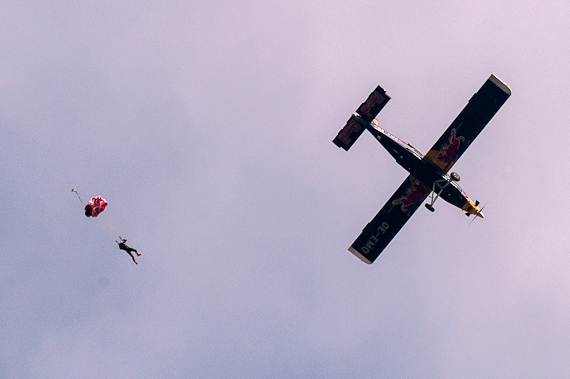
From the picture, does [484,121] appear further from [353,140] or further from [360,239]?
[360,239]

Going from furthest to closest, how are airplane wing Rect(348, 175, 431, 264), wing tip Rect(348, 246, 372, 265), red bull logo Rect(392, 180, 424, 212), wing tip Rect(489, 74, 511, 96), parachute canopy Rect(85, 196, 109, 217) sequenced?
wing tip Rect(348, 246, 372, 265), airplane wing Rect(348, 175, 431, 264), red bull logo Rect(392, 180, 424, 212), wing tip Rect(489, 74, 511, 96), parachute canopy Rect(85, 196, 109, 217)

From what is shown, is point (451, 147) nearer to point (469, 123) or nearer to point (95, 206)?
point (469, 123)

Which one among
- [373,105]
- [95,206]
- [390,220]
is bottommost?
[95,206]

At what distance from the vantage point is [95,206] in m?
53.0

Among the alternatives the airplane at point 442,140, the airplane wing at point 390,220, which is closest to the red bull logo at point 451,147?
the airplane at point 442,140

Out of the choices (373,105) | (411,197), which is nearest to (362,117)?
(373,105)

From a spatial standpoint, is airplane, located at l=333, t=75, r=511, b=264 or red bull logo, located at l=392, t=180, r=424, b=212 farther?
red bull logo, located at l=392, t=180, r=424, b=212

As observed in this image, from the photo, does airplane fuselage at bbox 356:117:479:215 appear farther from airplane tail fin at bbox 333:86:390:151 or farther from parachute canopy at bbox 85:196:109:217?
parachute canopy at bbox 85:196:109:217

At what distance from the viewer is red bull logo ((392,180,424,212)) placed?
6059cm

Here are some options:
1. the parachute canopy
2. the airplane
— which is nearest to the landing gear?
the airplane

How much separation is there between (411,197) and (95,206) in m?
26.2

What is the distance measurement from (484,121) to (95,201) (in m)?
31.3

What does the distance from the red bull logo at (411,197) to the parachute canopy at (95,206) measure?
2451 cm

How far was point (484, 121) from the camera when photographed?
57844 millimetres
